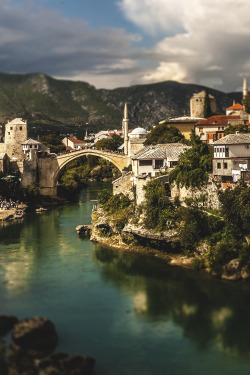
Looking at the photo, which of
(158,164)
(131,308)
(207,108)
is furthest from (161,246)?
(207,108)

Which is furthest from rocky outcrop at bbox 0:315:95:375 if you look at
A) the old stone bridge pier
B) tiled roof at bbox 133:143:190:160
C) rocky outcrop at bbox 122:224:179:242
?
the old stone bridge pier

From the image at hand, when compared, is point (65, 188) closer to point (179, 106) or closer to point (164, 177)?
point (164, 177)

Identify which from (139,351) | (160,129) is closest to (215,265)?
(139,351)

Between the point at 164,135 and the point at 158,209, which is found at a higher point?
the point at 164,135

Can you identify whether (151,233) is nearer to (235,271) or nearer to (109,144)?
(235,271)

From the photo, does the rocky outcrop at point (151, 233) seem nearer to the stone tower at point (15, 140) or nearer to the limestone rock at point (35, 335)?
the limestone rock at point (35, 335)

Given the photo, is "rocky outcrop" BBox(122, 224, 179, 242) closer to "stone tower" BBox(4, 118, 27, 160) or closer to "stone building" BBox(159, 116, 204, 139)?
"stone building" BBox(159, 116, 204, 139)
